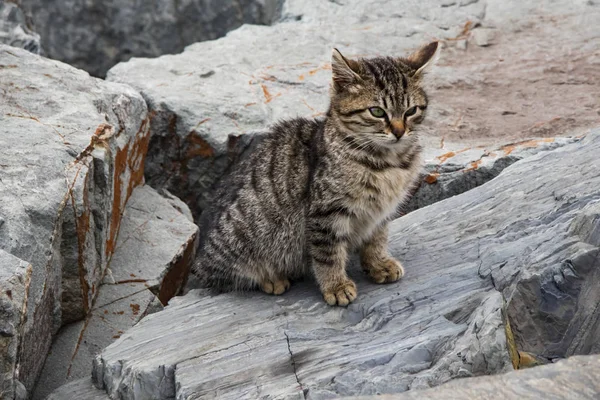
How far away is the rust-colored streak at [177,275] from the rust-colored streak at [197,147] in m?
1.04

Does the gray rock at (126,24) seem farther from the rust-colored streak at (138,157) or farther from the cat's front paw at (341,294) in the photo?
the cat's front paw at (341,294)

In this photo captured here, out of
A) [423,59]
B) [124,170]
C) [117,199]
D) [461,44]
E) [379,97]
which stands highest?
[423,59]

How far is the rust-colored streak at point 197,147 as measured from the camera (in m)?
6.93

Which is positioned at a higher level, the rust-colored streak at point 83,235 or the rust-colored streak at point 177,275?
the rust-colored streak at point 83,235

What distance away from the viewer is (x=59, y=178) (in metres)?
4.75

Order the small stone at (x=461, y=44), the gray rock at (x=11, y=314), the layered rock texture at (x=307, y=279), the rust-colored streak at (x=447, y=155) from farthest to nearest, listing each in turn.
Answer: the small stone at (x=461, y=44), the rust-colored streak at (x=447, y=155), the layered rock texture at (x=307, y=279), the gray rock at (x=11, y=314)

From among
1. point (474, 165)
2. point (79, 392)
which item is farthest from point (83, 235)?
point (474, 165)

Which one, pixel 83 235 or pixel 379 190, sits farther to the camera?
pixel 83 235

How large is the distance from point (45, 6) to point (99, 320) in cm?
584

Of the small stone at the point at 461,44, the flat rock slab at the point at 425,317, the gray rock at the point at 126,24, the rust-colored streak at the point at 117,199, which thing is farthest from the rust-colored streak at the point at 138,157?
the gray rock at the point at 126,24

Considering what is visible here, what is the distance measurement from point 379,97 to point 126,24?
6.36m

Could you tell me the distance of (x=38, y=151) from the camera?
16.0 feet

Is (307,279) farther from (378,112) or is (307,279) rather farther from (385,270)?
(378,112)

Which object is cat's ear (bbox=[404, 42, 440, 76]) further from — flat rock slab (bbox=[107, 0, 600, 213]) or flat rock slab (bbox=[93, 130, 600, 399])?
flat rock slab (bbox=[107, 0, 600, 213])
